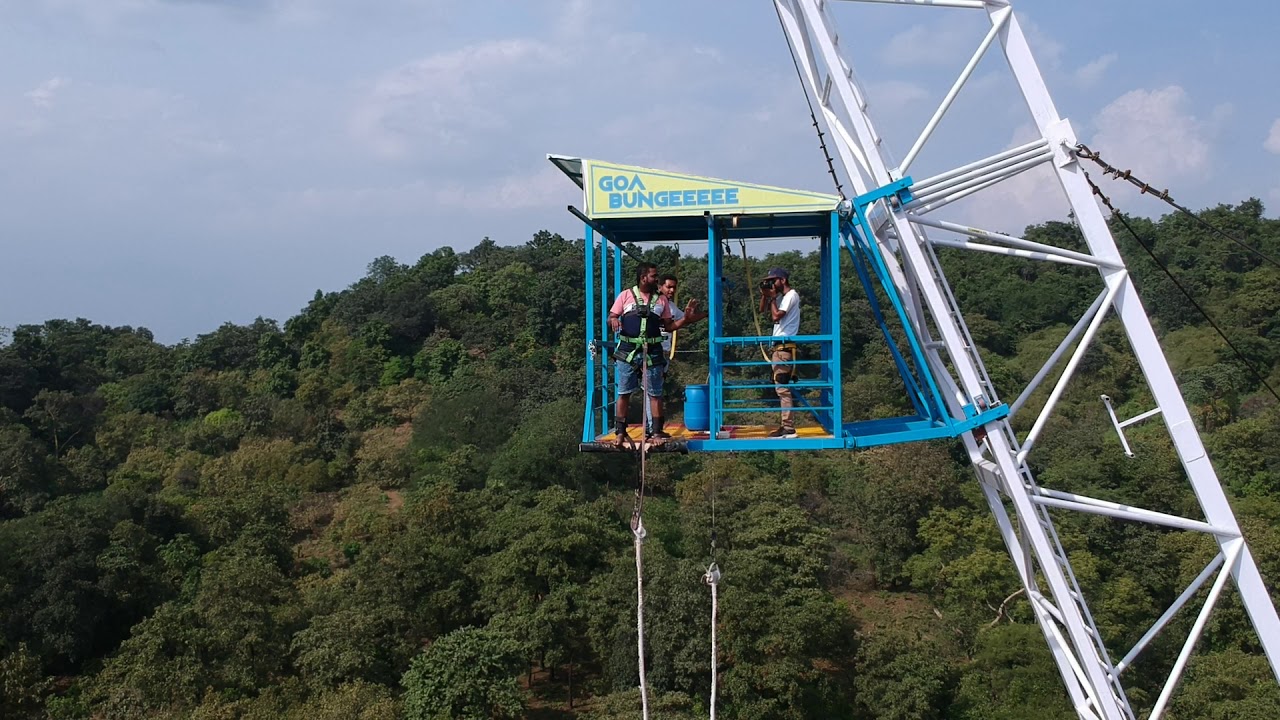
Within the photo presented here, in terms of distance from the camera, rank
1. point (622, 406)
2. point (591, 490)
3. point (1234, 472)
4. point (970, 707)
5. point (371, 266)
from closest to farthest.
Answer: point (622, 406)
point (970, 707)
point (1234, 472)
point (591, 490)
point (371, 266)

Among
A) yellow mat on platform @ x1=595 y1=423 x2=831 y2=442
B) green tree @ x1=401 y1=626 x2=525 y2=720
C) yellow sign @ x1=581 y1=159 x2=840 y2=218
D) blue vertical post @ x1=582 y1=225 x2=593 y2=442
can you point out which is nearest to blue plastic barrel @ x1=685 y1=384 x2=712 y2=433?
yellow mat on platform @ x1=595 y1=423 x2=831 y2=442

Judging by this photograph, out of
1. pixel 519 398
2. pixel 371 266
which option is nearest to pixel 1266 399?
pixel 519 398

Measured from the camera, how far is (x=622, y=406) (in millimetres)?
7680

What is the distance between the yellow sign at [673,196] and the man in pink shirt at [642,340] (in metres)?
0.52

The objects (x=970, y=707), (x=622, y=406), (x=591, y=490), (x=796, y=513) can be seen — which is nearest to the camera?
(x=622, y=406)

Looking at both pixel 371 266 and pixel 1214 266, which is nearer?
pixel 1214 266

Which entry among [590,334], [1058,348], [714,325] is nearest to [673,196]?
[714,325]

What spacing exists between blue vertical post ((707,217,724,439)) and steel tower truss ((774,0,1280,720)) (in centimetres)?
119

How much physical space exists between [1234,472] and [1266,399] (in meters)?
7.66

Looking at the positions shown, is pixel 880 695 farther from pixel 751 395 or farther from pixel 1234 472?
pixel 1234 472

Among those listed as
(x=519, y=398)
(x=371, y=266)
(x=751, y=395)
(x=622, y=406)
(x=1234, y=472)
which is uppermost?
(x=371, y=266)

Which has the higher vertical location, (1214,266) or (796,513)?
(1214,266)

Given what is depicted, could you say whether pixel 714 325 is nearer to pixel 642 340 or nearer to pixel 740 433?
pixel 642 340

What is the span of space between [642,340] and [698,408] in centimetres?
90
